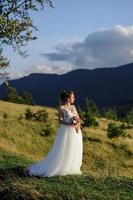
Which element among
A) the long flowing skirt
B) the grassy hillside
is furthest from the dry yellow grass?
the long flowing skirt

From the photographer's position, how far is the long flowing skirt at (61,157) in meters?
19.6

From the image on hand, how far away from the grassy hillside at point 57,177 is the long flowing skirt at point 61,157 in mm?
374

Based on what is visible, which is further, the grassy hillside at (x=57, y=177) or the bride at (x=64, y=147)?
the bride at (x=64, y=147)

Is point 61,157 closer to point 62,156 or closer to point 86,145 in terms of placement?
point 62,156

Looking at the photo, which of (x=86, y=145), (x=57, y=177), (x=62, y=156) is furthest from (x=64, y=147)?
(x=86, y=145)

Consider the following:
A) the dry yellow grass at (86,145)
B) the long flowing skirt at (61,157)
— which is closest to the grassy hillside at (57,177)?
the dry yellow grass at (86,145)

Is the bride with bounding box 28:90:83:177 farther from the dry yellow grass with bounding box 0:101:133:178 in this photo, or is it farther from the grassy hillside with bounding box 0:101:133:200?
the dry yellow grass with bounding box 0:101:133:178

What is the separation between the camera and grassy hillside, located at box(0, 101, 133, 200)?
1688cm

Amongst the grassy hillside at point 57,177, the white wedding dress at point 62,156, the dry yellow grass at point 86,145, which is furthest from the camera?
the dry yellow grass at point 86,145

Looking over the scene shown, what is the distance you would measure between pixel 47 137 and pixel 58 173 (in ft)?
96.0

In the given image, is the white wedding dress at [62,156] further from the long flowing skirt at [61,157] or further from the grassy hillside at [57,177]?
the grassy hillside at [57,177]

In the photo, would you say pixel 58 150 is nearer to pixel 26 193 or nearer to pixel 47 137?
pixel 26 193

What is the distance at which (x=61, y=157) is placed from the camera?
1980 cm

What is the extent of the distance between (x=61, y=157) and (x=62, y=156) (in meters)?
0.05
